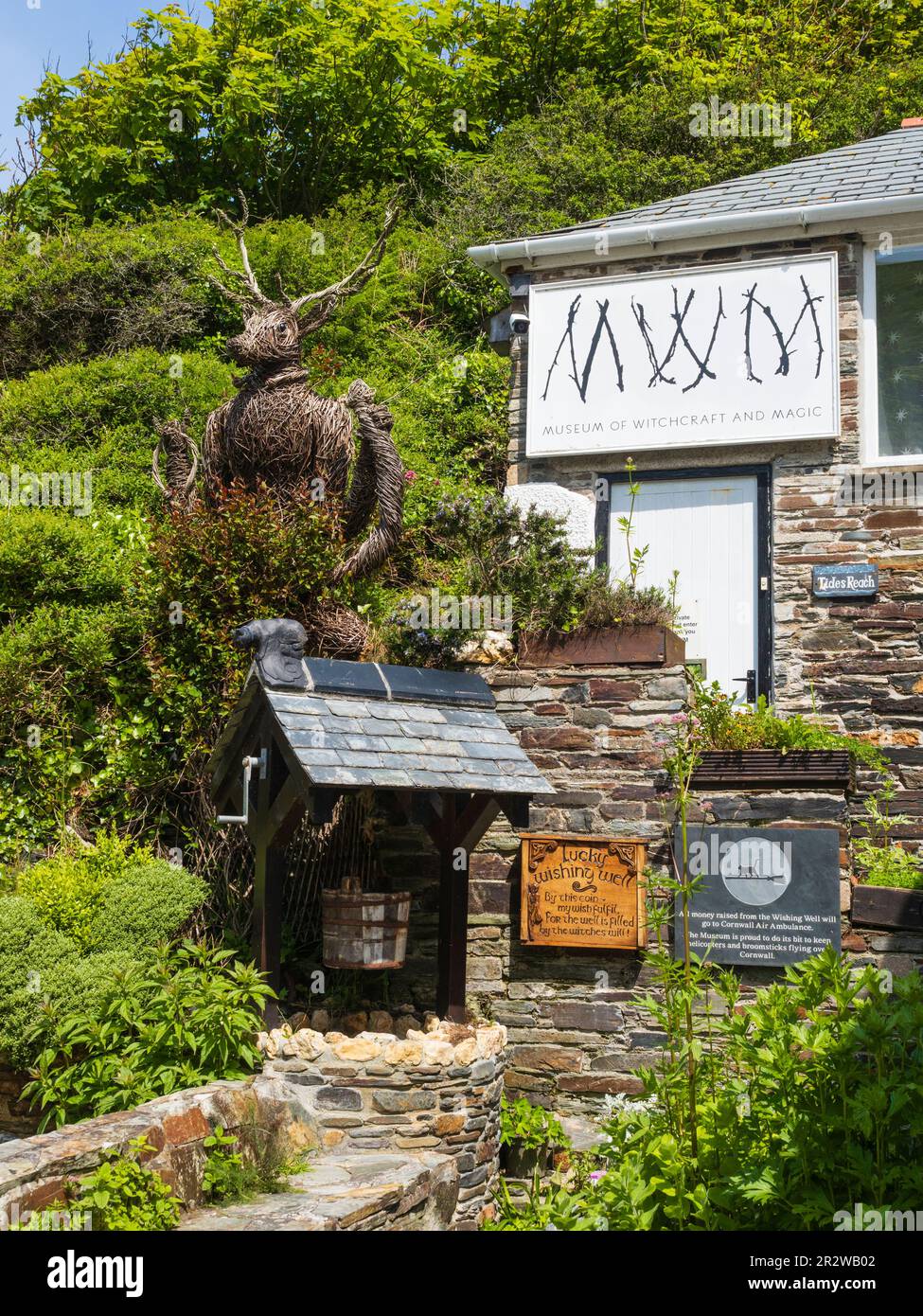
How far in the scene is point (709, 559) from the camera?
10.1m

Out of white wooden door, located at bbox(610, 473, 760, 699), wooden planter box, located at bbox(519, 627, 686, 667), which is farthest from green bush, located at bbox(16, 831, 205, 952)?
white wooden door, located at bbox(610, 473, 760, 699)

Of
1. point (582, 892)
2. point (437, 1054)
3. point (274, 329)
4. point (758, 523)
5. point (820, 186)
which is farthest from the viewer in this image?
point (820, 186)

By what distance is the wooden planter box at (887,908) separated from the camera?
6.77 meters

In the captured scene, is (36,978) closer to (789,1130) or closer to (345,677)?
(345,677)

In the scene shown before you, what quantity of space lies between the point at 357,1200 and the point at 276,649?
2648 millimetres

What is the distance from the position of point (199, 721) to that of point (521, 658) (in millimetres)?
2201

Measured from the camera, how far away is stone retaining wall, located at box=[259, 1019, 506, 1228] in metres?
6.17

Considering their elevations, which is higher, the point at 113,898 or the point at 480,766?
the point at 480,766

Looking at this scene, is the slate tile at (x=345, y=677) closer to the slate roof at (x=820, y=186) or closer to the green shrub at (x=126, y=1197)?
the green shrub at (x=126, y=1197)

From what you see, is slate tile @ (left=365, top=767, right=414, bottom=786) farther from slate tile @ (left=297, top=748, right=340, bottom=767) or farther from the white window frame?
the white window frame

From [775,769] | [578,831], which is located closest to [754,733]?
[775,769]

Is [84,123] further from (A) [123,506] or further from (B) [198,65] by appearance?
(A) [123,506]

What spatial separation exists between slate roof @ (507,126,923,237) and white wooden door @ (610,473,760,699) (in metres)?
2.38
